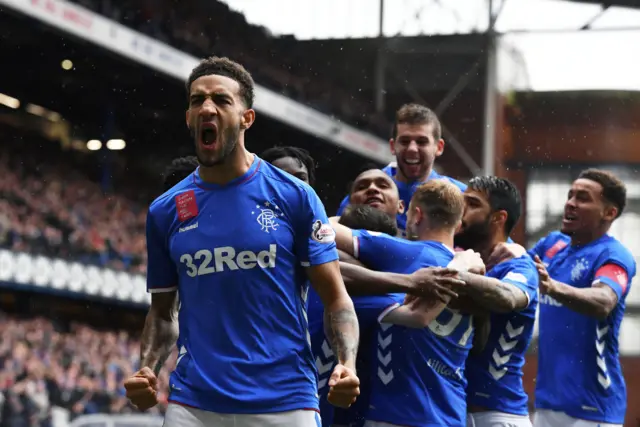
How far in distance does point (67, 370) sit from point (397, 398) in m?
11.8

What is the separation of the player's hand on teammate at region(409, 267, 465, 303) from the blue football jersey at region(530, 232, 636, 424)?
7.52ft

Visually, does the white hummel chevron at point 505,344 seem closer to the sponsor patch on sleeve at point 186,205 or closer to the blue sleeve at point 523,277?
the blue sleeve at point 523,277

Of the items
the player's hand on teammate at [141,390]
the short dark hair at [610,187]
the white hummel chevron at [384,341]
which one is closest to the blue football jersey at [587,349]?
the short dark hair at [610,187]

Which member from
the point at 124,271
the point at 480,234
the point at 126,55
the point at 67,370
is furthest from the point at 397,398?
the point at 124,271

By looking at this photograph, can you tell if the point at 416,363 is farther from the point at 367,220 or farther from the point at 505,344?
the point at 505,344

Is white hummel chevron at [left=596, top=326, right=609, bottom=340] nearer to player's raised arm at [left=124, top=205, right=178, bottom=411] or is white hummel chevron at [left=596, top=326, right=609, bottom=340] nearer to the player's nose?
player's raised arm at [left=124, top=205, right=178, bottom=411]

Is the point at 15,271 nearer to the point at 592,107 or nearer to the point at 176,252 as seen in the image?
the point at 176,252

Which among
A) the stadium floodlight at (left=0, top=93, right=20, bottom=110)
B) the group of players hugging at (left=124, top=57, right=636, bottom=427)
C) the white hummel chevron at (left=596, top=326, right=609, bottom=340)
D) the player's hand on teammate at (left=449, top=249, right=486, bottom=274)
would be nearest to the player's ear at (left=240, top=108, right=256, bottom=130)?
the group of players hugging at (left=124, top=57, right=636, bottom=427)

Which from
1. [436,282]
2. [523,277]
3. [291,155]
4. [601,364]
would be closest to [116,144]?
[601,364]

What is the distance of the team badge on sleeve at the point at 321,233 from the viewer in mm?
3947

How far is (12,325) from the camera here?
15.7 m

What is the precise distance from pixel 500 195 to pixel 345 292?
1.68 meters

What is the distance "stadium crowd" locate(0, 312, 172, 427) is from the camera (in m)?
14.3

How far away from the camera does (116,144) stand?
77.0 feet
